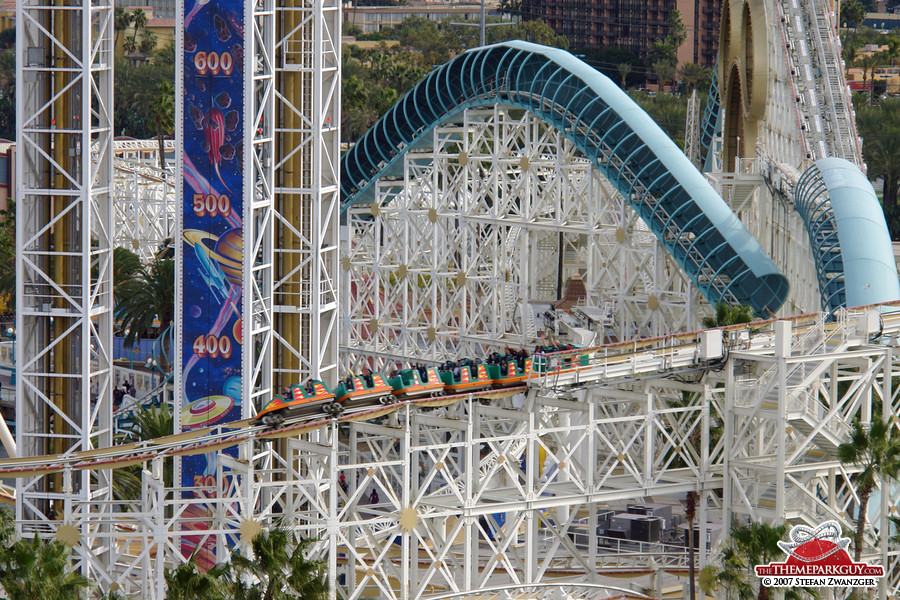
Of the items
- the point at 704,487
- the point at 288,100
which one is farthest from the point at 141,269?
the point at 704,487

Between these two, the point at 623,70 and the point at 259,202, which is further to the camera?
the point at 623,70

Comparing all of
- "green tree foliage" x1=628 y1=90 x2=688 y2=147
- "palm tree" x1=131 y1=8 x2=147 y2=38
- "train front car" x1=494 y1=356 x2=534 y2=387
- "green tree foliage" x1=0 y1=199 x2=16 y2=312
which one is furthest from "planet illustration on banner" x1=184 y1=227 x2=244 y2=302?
"palm tree" x1=131 y1=8 x2=147 y2=38

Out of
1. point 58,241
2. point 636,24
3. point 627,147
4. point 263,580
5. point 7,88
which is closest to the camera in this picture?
point 263,580

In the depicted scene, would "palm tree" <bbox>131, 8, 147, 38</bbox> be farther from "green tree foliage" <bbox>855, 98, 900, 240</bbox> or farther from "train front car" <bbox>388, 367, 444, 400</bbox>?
"train front car" <bbox>388, 367, 444, 400</bbox>

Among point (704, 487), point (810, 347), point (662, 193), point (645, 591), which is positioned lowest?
point (645, 591)

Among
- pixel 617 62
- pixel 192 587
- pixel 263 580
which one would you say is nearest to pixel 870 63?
pixel 617 62

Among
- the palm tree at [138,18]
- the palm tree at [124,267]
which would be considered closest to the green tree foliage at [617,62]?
the palm tree at [138,18]

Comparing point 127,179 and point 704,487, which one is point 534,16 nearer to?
point 127,179

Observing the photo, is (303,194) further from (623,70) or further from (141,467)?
(623,70)
